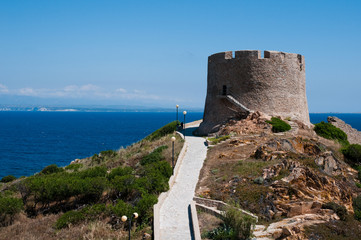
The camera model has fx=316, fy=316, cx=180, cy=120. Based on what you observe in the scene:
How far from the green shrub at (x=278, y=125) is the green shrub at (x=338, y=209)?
40.0 feet

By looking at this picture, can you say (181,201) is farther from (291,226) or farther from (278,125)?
(278,125)

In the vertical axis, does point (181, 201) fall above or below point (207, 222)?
above

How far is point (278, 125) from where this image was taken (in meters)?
25.4

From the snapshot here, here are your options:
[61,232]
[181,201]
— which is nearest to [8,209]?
[61,232]

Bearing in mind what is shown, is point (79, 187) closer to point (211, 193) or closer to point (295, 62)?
point (211, 193)

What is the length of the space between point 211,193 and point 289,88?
17.4m

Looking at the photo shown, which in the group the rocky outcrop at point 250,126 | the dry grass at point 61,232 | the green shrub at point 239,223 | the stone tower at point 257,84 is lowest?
the dry grass at point 61,232

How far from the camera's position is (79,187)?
16031mm

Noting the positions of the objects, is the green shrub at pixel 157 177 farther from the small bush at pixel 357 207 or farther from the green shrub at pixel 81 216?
the small bush at pixel 357 207

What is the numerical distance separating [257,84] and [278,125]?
4526 millimetres

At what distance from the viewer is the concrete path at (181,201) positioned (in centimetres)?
1149

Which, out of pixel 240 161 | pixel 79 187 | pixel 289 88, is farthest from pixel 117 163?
pixel 289 88

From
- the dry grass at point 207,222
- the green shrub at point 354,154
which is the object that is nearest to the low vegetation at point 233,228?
the dry grass at point 207,222

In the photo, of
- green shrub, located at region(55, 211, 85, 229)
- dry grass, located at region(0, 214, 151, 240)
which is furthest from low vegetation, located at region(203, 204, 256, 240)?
green shrub, located at region(55, 211, 85, 229)
